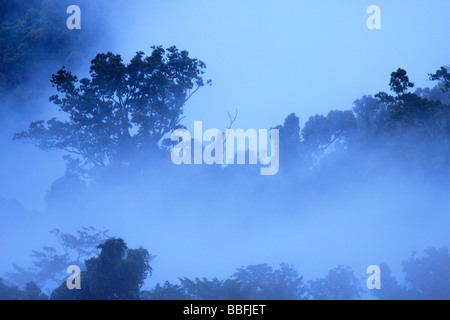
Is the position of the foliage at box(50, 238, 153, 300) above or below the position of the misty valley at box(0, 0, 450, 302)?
below

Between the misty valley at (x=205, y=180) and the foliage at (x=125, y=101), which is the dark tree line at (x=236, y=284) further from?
the foliage at (x=125, y=101)

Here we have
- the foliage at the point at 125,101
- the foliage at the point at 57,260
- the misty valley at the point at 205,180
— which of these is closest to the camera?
the misty valley at the point at 205,180

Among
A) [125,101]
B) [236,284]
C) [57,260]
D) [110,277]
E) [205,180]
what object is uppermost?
[125,101]

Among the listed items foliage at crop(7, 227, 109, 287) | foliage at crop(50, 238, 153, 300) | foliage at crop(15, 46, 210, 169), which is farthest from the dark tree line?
foliage at crop(15, 46, 210, 169)

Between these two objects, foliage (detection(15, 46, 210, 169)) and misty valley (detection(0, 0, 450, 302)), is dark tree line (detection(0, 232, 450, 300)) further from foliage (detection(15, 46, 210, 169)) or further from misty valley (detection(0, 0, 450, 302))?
foliage (detection(15, 46, 210, 169))

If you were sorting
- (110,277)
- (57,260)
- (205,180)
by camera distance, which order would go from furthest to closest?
(205,180) → (57,260) → (110,277)

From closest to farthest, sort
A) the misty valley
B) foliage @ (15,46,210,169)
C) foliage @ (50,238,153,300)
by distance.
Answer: foliage @ (50,238,153,300) < the misty valley < foliage @ (15,46,210,169)

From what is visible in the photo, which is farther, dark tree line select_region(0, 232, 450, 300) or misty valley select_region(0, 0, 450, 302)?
misty valley select_region(0, 0, 450, 302)

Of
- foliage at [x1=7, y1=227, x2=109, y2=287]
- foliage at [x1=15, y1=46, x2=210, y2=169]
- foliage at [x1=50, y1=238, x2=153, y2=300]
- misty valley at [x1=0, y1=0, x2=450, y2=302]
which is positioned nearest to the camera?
foliage at [x1=50, y1=238, x2=153, y2=300]

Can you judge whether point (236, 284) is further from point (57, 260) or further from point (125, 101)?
point (125, 101)

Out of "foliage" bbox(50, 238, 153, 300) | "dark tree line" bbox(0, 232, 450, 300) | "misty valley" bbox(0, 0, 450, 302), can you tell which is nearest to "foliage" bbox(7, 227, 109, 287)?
"misty valley" bbox(0, 0, 450, 302)

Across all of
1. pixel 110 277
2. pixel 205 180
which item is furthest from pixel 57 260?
pixel 205 180

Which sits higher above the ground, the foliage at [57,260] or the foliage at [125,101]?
the foliage at [125,101]

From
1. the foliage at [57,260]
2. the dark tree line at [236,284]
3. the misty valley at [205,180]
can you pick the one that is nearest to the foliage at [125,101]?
the misty valley at [205,180]
